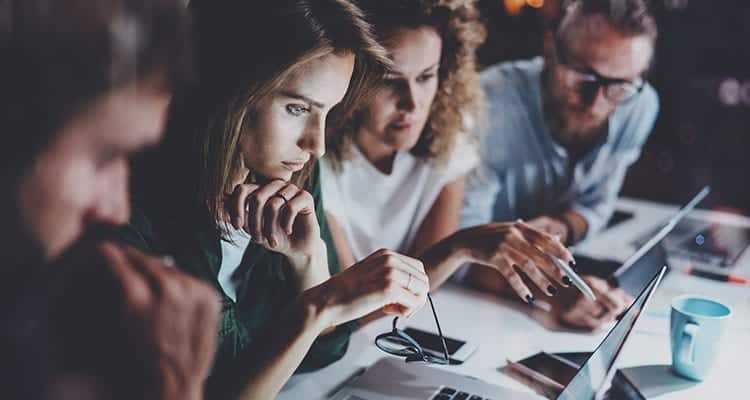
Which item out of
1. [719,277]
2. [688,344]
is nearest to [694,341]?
[688,344]

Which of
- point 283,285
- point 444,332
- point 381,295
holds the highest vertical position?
point 381,295

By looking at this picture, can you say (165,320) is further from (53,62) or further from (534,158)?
(534,158)

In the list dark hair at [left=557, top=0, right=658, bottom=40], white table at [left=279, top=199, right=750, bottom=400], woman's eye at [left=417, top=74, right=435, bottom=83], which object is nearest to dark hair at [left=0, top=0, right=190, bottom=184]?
white table at [left=279, top=199, right=750, bottom=400]

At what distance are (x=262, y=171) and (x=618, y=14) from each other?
1156mm

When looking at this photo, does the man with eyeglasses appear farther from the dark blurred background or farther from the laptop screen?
the laptop screen

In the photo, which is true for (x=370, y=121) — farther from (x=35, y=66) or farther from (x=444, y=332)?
(x=35, y=66)

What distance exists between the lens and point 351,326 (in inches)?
50.5

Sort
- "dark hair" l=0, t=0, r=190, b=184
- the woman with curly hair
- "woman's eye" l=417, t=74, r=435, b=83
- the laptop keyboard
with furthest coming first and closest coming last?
"woman's eye" l=417, t=74, r=435, b=83
the woman with curly hair
the laptop keyboard
"dark hair" l=0, t=0, r=190, b=184

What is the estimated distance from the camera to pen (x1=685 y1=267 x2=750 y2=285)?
164 cm

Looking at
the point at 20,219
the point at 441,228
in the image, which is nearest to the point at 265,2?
the point at 20,219

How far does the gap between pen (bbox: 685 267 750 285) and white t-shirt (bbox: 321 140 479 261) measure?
60 centimetres

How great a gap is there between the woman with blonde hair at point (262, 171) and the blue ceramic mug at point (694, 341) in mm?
464

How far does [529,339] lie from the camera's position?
1.33 meters

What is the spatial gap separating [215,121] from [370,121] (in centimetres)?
54
